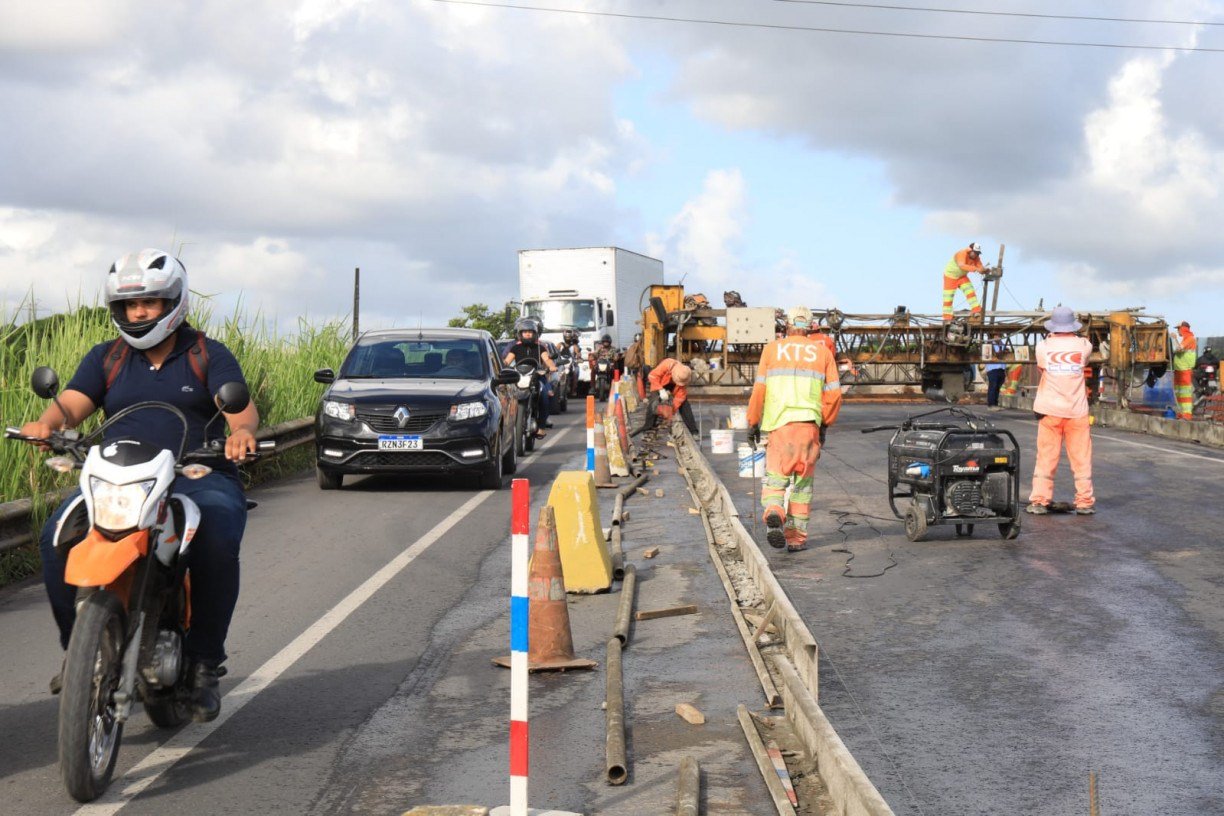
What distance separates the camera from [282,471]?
62.0 ft

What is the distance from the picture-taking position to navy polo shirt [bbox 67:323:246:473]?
6055mm

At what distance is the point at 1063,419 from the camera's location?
14234mm

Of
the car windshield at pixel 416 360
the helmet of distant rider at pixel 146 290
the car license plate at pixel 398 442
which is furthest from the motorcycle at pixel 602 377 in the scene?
the helmet of distant rider at pixel 146 290

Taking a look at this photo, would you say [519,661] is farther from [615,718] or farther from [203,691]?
[203,691]

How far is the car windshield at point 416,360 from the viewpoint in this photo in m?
17.6

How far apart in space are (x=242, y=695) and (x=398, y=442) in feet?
29.7

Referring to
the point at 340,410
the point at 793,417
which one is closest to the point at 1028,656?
the point at 793,417

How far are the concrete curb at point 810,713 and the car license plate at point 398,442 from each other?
666cm

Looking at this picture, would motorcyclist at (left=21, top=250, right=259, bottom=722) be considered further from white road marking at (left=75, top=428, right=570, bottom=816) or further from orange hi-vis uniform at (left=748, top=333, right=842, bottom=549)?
orange hi-vis uniform at (left=748, top=333, right=842, bottom=549)

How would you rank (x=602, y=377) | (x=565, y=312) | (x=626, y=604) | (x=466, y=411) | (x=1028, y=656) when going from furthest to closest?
(x=565, y=312) → (x=602, y=377) → (x=466, y=411) → (x=626, y=604) → (x=1028, y=656)

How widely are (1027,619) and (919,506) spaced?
3468 millimetres

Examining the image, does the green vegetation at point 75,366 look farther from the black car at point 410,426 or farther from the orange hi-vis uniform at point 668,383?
the orange hi-vis uniform at point 668,383

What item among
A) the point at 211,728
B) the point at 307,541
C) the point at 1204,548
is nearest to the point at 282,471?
the point at 307,541

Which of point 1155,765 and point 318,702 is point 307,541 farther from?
point 1155,765
